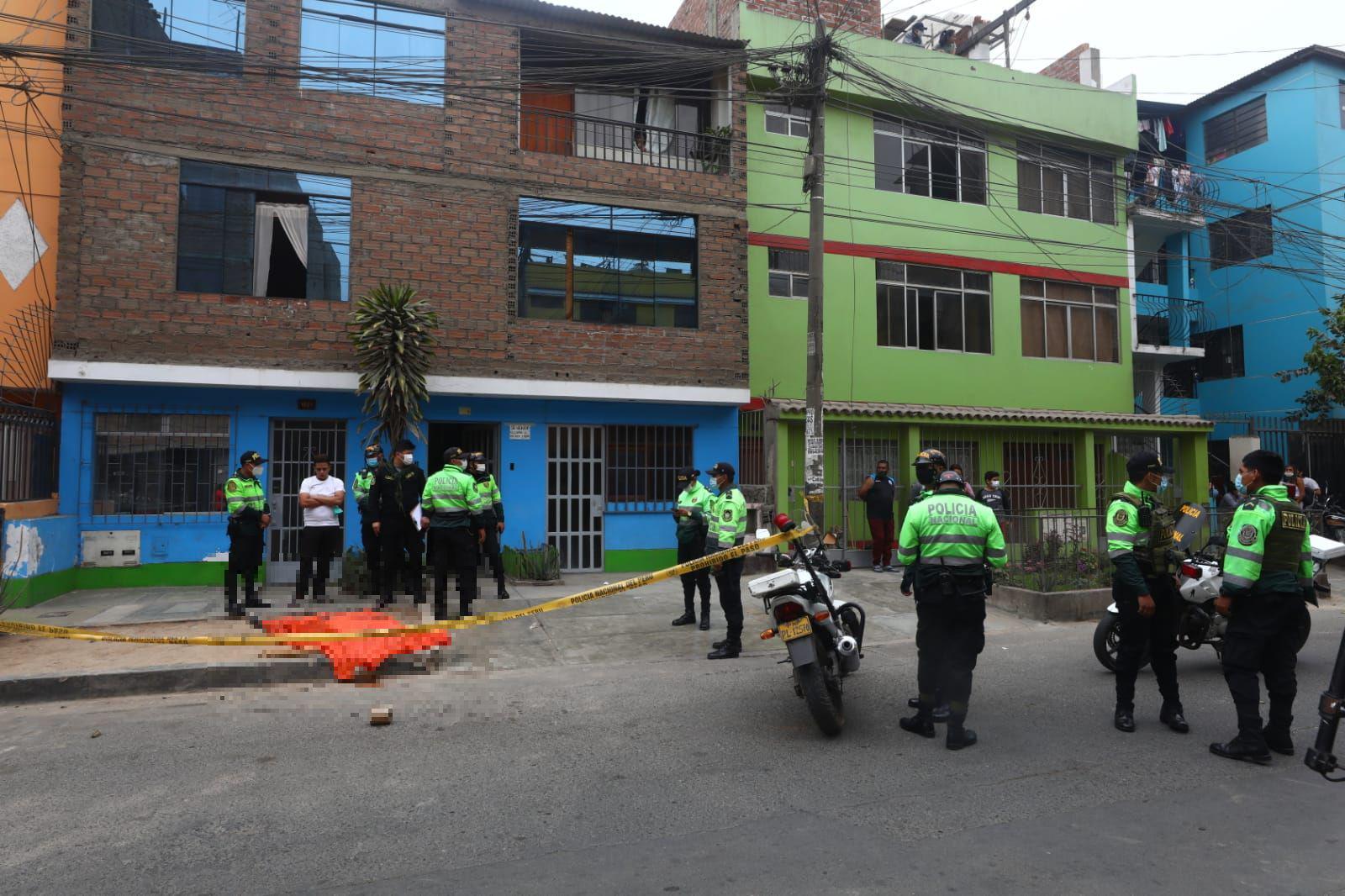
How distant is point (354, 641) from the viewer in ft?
22.3

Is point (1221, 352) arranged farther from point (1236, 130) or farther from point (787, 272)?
point (787, 272)

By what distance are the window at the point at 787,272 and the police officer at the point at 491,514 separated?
291 inches

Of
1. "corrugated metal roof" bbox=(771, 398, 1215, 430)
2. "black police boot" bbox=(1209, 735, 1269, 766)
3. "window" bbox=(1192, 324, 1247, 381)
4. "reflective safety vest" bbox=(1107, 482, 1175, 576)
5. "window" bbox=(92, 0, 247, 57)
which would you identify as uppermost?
"window" bbox=(92, 0, 247, 57)

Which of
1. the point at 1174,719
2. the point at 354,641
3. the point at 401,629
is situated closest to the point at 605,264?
the point at 401,629

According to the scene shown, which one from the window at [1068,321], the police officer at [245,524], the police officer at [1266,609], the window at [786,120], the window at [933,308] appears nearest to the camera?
the police officer at [1266,609]

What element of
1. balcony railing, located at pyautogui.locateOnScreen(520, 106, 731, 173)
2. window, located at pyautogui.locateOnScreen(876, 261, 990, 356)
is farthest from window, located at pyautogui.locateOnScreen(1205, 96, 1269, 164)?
balcony railing, located at pyautogui.locateOnScreen(520, 106, 731, 173)

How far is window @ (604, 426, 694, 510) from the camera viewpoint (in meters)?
12.9

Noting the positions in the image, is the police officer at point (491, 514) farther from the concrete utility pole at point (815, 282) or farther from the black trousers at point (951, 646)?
the black trousers at point (951, 646)

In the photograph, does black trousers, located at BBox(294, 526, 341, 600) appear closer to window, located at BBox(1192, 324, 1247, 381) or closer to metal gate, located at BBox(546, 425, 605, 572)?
metal gate, located at BBox(546, 425, 605, 572)

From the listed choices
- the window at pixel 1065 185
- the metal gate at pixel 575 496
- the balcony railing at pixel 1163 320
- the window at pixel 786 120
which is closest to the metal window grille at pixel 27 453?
the metal gate at pixel 575 496

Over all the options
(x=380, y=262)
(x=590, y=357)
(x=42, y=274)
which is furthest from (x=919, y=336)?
(x=42, y=274)

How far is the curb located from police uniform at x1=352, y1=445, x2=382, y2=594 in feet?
8.52

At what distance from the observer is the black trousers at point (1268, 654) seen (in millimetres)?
4676

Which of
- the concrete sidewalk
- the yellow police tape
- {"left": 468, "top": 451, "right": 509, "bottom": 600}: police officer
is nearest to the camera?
the yellow police tape
